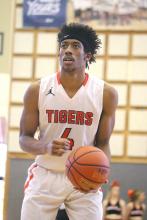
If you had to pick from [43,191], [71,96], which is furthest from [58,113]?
[43,191]

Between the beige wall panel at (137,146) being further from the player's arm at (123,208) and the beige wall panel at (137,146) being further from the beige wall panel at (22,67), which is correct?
the beige wall panel at (22,67)

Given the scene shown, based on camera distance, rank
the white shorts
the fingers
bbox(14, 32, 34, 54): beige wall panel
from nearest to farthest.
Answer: the fingers < the white shorts < bbox(14, 32, 34, 54): beige wall panel

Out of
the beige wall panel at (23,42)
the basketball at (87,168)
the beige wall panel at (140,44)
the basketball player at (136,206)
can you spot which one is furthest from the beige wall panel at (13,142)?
the basketball at (87,168)

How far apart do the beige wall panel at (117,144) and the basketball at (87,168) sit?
2464 millimetres

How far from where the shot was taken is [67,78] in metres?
2.06

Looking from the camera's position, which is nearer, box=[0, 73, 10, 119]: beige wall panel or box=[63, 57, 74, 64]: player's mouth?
box=[63, 57, 74, 64]: player's mouth

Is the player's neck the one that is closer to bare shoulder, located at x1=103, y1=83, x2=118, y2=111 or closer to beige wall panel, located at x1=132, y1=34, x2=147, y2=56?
bare shoulder, located at x1=103, y1=83, x2=118, y2=111

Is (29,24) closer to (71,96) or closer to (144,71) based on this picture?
(144,71)

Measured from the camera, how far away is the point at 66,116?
1.96m

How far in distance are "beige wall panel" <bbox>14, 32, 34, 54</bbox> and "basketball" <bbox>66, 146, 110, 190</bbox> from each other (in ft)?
8.91

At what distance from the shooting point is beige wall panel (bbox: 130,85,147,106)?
14.1 ft

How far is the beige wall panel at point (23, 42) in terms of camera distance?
4.39 meters

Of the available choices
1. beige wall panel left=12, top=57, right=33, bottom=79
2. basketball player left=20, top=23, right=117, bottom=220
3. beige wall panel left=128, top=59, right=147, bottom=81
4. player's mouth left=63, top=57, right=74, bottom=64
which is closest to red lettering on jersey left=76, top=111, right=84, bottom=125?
basketball player left=20, top=23, right=117, bottom=220

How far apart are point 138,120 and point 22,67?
1352 millimetres
